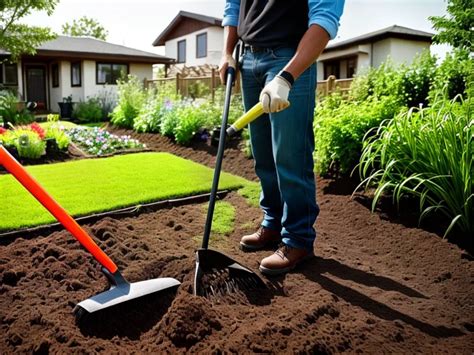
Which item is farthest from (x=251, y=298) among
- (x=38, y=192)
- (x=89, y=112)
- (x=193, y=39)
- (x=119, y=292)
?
(x=193, y=39)

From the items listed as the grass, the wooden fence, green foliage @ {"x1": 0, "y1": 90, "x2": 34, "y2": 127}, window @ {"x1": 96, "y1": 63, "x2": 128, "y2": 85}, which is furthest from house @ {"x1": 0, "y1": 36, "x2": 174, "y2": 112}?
the grass

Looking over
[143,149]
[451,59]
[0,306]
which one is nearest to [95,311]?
[0,306]

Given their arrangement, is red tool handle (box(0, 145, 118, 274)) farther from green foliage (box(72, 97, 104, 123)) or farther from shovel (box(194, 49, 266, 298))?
green foliage (box(72, 97, 104, 123))

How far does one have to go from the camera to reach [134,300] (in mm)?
2166

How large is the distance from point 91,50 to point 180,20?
767 cm

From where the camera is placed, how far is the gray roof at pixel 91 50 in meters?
18.5

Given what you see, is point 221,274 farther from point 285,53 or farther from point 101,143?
point 101,143

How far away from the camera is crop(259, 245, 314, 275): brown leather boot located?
2.59 metres

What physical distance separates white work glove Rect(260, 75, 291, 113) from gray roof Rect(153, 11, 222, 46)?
2031 cm

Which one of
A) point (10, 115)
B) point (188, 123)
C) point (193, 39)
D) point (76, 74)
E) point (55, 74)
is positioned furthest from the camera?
point (193, 39)

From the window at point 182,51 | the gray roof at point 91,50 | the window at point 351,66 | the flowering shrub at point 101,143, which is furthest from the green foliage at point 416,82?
the window at point 182,51

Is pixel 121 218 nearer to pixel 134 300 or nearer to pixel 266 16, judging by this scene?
pixel 134 300

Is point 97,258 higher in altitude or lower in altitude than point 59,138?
lower

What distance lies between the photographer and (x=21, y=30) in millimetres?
12742
